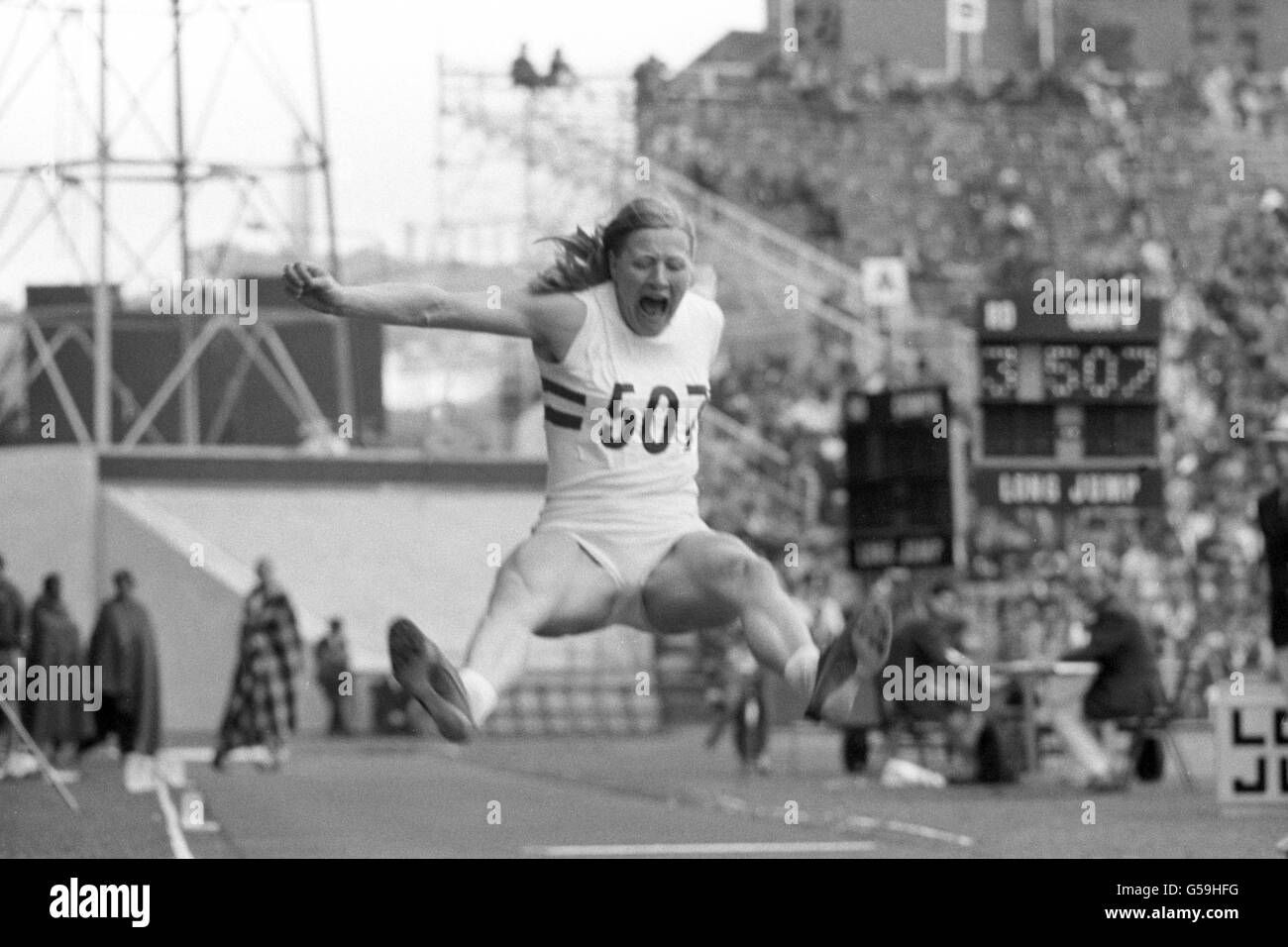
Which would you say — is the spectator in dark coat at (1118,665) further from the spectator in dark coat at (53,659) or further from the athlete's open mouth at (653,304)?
the athlete's open mouth at (653,304)

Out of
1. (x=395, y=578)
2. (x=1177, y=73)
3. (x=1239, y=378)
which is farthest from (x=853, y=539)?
(x=1177, y=73)

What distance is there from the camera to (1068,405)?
17.9 meters

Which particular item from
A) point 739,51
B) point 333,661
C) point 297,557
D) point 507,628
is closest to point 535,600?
point 507,628

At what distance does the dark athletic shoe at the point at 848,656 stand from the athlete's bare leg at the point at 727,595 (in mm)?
110

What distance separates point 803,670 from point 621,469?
60 centimetres

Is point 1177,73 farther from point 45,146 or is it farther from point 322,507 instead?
point 45,146

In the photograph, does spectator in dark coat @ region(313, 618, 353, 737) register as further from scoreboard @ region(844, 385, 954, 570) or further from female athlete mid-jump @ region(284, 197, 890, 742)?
female athlete mid-jump @ region(284, 197, 890, 742)

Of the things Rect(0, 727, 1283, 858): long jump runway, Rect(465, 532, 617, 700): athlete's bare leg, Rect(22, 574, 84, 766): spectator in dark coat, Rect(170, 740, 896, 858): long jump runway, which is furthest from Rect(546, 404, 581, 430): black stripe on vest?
Rect(22, 574, 84, 766): spectator in dark coat

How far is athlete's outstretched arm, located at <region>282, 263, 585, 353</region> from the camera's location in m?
5.67

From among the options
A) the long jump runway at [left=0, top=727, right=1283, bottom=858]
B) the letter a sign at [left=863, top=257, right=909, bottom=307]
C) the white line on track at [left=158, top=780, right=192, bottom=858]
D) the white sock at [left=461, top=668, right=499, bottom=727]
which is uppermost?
the letter a sign at [left=863, top=257, right=909, bottom=307]

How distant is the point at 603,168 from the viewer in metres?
26.7

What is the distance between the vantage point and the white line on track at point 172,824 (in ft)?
33.9

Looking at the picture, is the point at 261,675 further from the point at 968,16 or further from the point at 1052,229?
the point at 968,16

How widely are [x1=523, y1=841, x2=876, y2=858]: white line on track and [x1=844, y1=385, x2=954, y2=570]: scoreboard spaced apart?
584 cm
